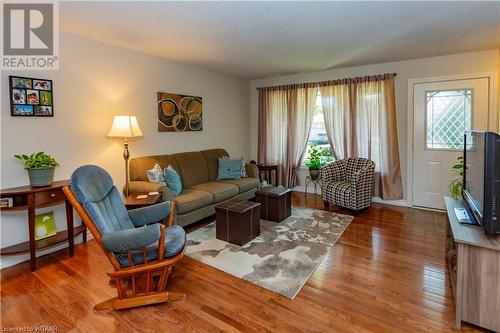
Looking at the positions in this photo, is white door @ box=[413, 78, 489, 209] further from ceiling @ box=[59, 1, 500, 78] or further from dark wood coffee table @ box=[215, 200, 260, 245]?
dark wood coffee table @ box=[215, 200, 260, 245]

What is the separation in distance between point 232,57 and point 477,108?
364 centimetres

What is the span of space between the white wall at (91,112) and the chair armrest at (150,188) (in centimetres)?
31

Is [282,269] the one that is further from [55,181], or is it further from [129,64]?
[129,64]

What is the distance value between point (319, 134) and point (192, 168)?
8.53ft

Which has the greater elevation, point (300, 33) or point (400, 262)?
point (300, 33)

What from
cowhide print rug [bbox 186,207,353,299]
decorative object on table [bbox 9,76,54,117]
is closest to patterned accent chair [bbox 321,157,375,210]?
cowhide print rug [bbox 186,207,353,299]

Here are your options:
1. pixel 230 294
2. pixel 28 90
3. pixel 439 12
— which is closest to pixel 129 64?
pixel 28 90

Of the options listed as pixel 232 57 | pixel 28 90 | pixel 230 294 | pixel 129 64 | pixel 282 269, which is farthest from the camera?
pixel 232 57

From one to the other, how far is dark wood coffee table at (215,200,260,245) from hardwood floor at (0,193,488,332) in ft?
1.88

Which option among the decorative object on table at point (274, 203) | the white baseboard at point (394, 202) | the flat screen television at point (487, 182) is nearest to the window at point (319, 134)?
the white baseboard at point (394, 202)

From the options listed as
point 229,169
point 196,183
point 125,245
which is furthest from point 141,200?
point 229,169

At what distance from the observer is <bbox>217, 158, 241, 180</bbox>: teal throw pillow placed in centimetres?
477

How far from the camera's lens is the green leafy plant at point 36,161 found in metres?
2.66

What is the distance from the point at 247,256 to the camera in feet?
9.42
